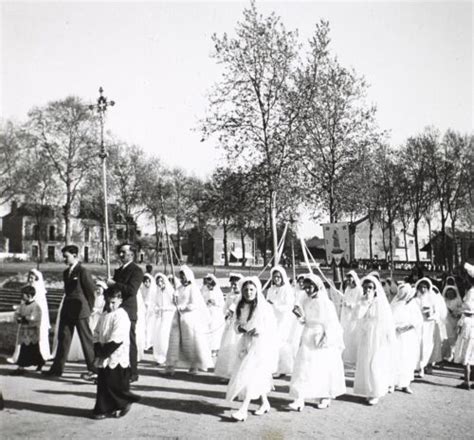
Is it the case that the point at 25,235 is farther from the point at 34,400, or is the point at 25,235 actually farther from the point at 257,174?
the point at 34,400

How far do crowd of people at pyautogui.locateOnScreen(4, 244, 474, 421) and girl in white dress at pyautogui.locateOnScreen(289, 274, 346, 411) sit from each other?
15 mm

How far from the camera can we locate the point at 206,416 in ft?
23.7

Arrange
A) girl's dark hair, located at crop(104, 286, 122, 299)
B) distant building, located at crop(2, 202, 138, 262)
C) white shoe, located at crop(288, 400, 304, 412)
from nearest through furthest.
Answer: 1. girl's dark hair, located at crop(104, 286, 122, 299)
2. white shoe, located at crop(288, 400, 304, 412)
3. distant building, located at crop(2, 202, 138, 262)

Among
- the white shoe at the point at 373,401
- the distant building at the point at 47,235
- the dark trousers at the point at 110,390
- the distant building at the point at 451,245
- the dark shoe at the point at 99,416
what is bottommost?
the white shoe at the point at 373,401

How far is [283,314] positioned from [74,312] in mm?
3931

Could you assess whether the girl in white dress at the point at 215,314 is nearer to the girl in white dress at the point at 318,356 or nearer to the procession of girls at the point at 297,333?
the procession of girls at the point at 297,333

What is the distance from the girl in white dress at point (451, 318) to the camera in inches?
469

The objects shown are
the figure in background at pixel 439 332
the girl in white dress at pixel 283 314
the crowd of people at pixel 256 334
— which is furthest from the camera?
the figure in background at pixel 439 332

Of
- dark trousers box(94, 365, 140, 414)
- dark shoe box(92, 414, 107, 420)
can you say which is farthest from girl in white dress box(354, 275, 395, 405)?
dark shoe box(92, 414, 107, 420)

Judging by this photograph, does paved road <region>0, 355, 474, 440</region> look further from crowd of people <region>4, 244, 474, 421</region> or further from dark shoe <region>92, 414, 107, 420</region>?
crowd of people <region>4, 244, 474, 421</region>

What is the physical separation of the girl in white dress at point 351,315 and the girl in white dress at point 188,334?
10.1 ft

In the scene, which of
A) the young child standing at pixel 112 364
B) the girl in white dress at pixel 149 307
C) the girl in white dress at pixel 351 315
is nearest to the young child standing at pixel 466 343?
the girl in white dress at pixel 351 315

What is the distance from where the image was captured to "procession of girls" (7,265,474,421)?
25.6 ft

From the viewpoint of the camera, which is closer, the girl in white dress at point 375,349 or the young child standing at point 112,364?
the young child standing at point 112,364
